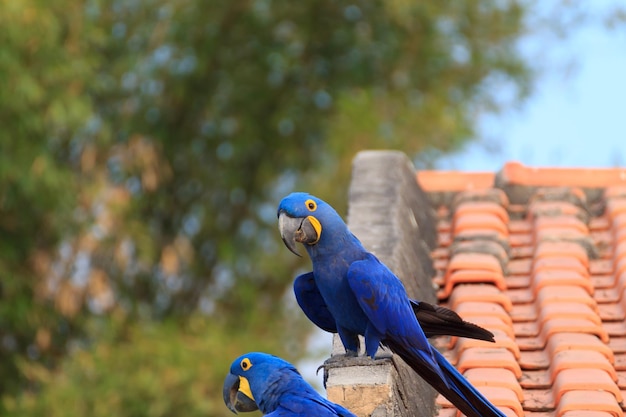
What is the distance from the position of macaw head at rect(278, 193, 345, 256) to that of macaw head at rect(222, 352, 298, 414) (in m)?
0.35

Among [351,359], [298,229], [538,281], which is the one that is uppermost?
[538,281]

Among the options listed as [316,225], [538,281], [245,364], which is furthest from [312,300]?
[538,281]

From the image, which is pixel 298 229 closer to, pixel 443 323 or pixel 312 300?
pixel 312 300

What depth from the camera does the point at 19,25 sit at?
360 inches

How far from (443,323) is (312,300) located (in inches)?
16.9

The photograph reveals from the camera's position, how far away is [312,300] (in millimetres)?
3635

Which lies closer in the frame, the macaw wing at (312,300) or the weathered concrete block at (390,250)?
the weathered concrete block at (390,250)

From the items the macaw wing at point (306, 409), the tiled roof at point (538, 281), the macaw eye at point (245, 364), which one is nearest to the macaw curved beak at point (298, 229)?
the macaw eye at point (245, 364)

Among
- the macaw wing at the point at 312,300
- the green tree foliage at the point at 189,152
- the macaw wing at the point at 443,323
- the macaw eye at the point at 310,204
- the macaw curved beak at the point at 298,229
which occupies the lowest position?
the macaw wing at the point at 443,323

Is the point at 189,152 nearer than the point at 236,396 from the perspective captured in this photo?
No

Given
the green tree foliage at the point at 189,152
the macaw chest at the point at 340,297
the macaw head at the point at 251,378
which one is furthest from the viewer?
the green tree foliage at the point at 189,152

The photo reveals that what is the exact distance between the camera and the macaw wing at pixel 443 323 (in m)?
3.43

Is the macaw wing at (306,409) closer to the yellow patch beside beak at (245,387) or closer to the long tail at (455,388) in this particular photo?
the yellow patch beside beak at (245,387)

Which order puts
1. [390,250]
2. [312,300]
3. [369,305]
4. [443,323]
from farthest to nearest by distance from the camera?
[390,250] → [312,300] → [443,323] → [369,305]
